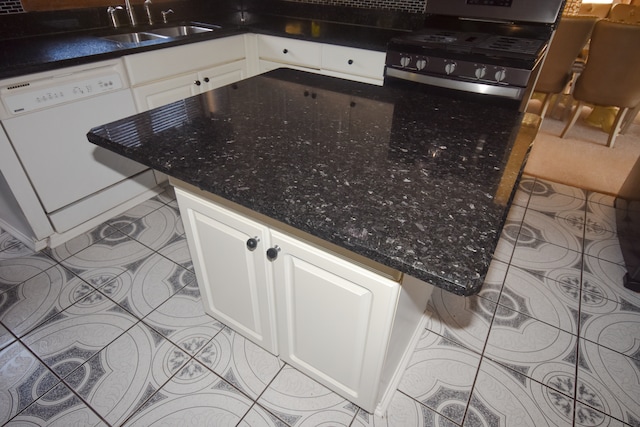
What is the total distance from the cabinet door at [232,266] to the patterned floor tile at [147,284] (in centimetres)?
38

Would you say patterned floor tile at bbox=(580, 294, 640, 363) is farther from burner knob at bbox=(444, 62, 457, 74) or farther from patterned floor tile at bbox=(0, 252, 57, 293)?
patterned floor tile at bbox=(0, 252, 57, 293)

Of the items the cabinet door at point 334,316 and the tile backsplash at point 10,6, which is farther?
the tile backsplash at point 10,6

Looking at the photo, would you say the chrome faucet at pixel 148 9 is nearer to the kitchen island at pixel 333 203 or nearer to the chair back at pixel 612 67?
the kitchen island at pixel 333 203

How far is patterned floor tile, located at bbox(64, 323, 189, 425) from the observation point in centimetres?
124

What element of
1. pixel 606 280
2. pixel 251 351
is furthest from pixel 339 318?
pixel 606 280

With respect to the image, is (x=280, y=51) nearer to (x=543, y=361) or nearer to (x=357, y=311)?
(x=357, y=311)

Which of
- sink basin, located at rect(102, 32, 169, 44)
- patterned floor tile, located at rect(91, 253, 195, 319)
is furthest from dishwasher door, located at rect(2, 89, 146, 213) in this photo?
sink basin, located at rect(102, 32, 169, 44)

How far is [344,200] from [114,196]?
180 centimetres

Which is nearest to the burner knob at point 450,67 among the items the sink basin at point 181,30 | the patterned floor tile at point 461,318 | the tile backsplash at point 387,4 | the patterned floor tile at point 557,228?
the tile backsplash at point 387,4

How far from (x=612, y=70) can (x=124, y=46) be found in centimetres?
338

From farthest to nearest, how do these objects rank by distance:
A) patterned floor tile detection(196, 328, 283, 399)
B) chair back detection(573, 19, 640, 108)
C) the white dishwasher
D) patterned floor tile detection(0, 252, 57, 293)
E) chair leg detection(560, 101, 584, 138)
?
chair leg detection(560, 101, 584, 138), chair back detection(573, 19, 640, 108), patterned floor tile detection(0, 252, 57, 293), the white dishwasher, patterned floor tile detection(196, 328, 283, 399)

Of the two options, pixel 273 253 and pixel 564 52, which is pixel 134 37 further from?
pixel 564 52

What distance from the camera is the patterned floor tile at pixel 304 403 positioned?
1.21 metres

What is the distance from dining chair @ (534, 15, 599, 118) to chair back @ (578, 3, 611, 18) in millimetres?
1713
